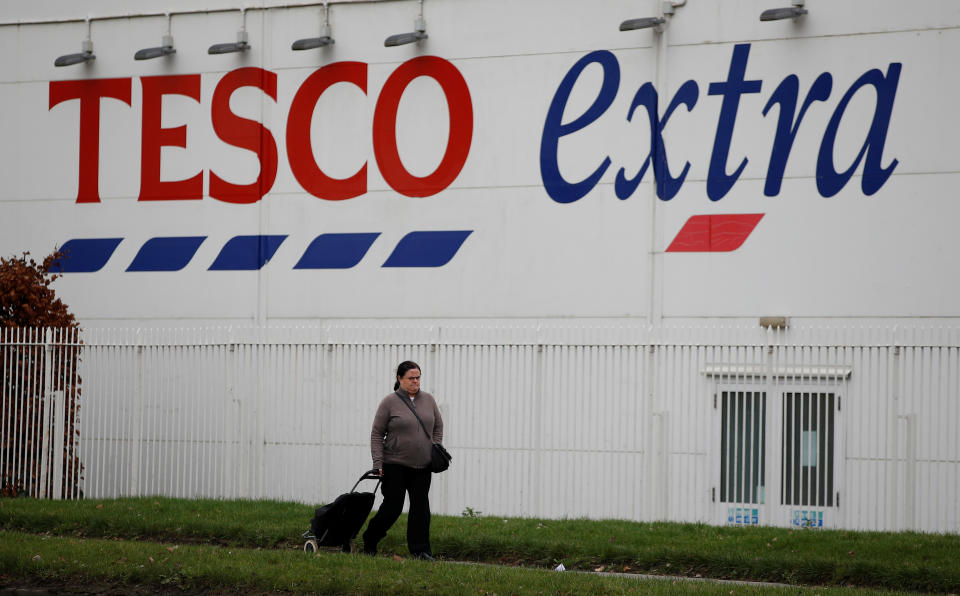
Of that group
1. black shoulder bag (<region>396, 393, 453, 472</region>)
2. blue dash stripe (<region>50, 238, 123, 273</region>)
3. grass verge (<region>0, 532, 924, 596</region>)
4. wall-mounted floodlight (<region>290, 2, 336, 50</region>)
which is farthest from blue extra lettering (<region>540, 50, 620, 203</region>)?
grass verge (<region>0, 532, 924, 596</region>)

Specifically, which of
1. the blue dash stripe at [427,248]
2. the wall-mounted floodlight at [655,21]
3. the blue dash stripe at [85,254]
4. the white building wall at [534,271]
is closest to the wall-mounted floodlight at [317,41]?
the white building wall at [534,271]

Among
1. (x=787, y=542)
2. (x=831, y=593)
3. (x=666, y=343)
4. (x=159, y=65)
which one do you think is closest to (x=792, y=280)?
(x=666, y=343)

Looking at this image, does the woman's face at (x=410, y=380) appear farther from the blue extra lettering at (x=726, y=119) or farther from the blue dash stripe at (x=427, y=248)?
the blue extra lettering at (x=726, y=119)

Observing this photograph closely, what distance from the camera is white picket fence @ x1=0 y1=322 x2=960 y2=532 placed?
13438mm

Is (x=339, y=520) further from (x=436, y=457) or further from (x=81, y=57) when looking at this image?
(x=81, y=57)

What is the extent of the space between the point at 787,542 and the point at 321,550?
4344mm

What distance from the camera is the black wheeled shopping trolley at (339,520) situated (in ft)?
34.8

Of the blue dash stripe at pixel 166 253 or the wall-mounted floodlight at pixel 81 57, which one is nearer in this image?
the blue dash stripe at pixel 166 253

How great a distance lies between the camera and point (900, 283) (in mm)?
15297

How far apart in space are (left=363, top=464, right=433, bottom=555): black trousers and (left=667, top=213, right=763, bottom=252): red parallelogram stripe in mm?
6950

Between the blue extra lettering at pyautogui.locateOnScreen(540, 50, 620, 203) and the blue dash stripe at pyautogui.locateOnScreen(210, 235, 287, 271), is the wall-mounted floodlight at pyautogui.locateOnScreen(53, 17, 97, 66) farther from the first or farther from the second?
the blue extra lettering at pyautogui.locateOnScreen(540, 50, 620, 203)

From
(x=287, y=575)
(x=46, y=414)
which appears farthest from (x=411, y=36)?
(x=287, y=575)

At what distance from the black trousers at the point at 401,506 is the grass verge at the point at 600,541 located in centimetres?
89

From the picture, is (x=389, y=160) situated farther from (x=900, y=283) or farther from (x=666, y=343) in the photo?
(x=900, y=283)
